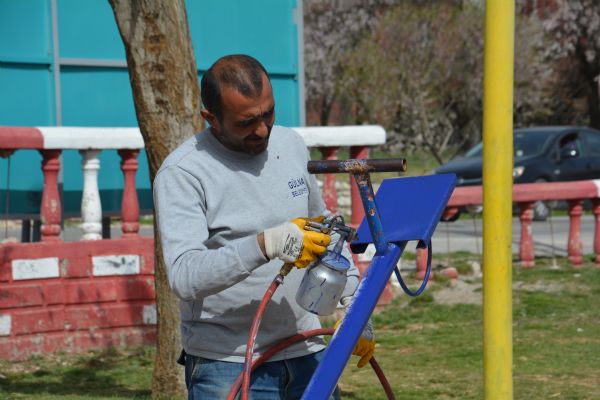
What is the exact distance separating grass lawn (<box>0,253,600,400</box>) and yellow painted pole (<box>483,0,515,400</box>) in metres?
2.60

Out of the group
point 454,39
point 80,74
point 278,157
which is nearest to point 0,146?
point 80,74

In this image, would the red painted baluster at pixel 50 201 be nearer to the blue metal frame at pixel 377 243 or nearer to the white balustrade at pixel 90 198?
the white balustrade at pixel 90 198

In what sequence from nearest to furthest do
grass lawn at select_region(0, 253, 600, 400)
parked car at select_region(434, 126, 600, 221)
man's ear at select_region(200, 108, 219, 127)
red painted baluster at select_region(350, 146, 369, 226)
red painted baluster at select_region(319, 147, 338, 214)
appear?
man's ear at select_region(200, 108, 219, 127) → grass lawn at select_region(0, 253, 600, 400) → red painted baluster at select_region(319, 147, 338, 214) → red painted baluster at select_region(350, 146, 369, 226) → parked car at select_region(434, 126, 600, 221)

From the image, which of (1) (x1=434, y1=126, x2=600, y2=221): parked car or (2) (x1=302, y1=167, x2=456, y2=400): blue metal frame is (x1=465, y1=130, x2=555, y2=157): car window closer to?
(1) (x1=434, y1=126, x2=600, y2=221): parked car

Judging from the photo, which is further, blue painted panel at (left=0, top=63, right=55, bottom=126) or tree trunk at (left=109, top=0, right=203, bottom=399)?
blue painted panel at (left=0, top=63, right=55, bottom=126)

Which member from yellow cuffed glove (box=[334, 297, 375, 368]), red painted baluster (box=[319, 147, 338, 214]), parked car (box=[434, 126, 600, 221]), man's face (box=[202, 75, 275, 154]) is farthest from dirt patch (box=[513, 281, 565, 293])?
parked car (box=[434, 126, 600, 221])

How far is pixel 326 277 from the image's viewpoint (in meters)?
3.04

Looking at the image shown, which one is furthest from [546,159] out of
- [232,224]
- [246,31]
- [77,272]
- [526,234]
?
[232,224]

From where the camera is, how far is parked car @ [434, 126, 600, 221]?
17812mm

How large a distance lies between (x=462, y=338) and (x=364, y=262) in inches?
37.9

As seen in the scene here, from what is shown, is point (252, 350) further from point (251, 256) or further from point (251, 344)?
point (251, 256)

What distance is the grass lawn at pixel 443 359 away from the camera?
645cm

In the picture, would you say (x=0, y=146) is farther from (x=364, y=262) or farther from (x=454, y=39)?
(x=454, y=39)

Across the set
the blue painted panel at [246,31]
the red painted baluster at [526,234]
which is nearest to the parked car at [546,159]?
the red painted baluster at [526,234]
